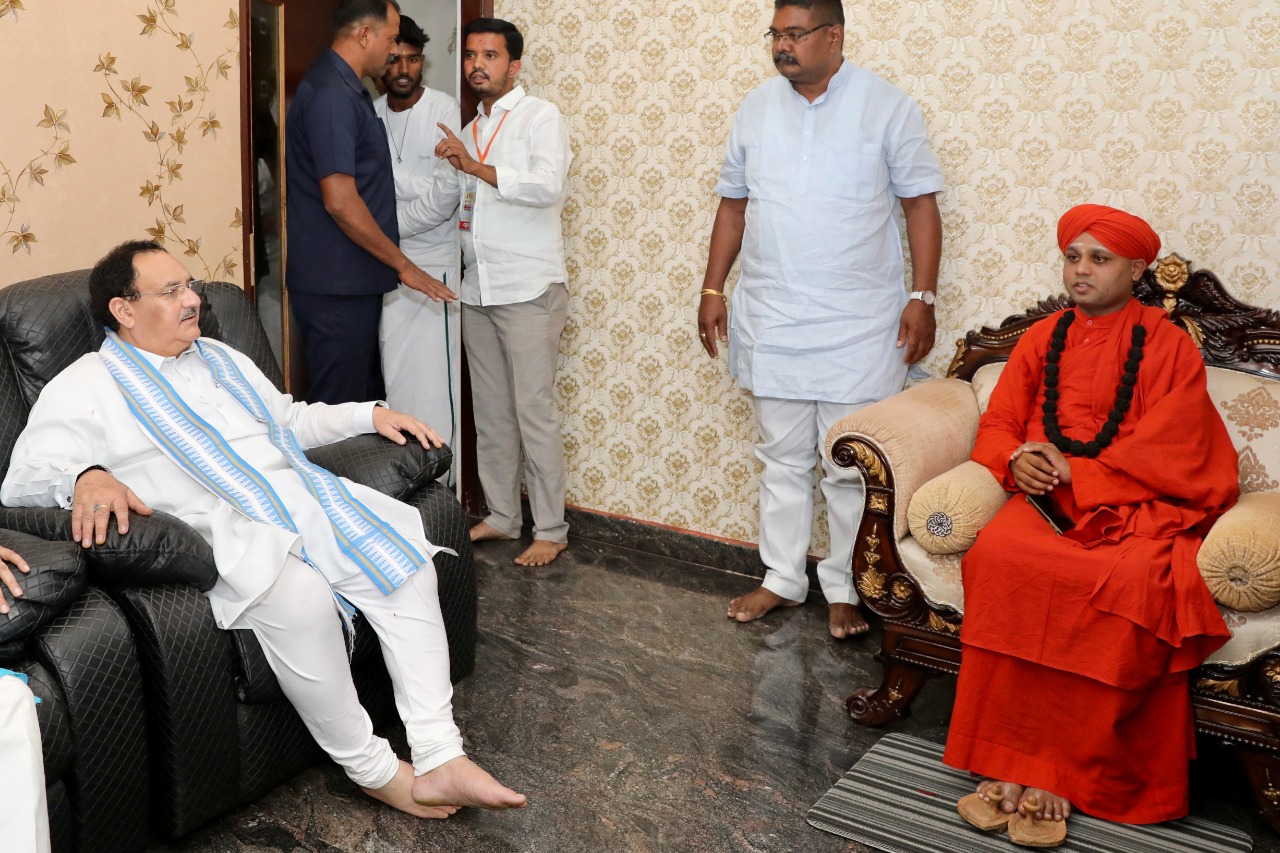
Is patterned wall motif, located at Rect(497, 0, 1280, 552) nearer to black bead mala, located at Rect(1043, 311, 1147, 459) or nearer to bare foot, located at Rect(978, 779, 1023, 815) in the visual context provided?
black bead mala, located at Rect(1043, 311, 1147, 459)

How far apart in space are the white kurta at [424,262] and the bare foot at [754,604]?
4.38 feet

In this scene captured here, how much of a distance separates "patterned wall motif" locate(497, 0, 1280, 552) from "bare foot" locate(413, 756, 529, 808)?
1721 millimetres

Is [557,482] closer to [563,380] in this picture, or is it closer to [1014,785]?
[563,380]

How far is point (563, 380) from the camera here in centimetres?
414

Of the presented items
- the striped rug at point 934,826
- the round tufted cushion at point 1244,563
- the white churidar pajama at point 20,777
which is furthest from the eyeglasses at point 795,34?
the white churidar pajama at point 20,777

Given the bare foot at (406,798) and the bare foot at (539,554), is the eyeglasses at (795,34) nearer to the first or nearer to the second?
the bare foot at (539,554)

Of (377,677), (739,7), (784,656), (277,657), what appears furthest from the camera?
(739,7)

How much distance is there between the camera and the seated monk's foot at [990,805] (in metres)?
2.29

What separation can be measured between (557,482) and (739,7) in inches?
64.8

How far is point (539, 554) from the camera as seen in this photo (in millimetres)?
3824

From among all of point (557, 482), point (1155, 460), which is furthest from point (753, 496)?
point (1155, 460)

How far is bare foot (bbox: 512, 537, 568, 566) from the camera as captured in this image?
12.5ft

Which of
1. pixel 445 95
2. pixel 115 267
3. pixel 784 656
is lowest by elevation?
pixel 784 656

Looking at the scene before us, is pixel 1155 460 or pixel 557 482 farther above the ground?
pixel 1155 460
